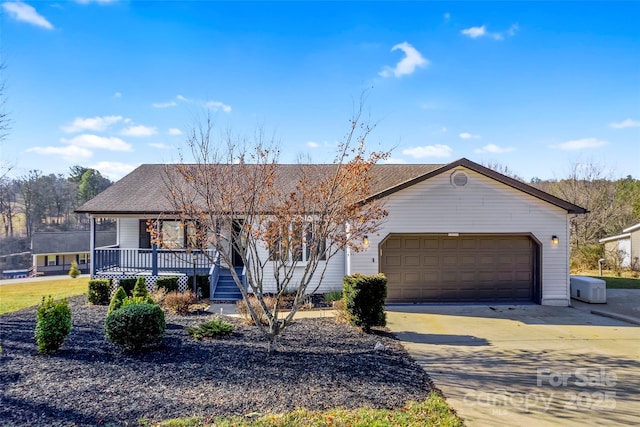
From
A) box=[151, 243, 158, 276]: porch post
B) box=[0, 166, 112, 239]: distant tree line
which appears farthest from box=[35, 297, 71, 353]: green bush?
box=[0, 166, 112, 239]: distant tree line

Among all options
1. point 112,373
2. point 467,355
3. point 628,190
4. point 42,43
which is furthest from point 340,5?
point 628,190

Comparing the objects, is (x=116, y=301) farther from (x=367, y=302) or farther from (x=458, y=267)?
(x=458, y=267)

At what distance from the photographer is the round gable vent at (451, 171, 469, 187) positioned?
11203mm

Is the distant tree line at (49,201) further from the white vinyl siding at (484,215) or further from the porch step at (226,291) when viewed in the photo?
the white vinyl siding at (484,215)

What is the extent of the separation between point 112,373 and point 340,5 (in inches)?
406

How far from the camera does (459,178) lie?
11203 mm

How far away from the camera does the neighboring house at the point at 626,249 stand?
1883 cm

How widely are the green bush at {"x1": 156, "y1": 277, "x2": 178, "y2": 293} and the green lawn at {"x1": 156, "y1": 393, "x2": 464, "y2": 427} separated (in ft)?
28.5

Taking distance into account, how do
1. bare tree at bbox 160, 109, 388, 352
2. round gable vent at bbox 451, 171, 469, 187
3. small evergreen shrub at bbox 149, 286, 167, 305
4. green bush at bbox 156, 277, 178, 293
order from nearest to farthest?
bare tree at bbox 160, 109, 388, 352
small evergreen shrub at bbox 149, 286, 167, 305
round gable vent at bbox 451, 171, 469, 187
green bush at bbox 156, 277, 178, 293

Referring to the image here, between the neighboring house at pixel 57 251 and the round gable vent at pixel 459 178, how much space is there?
35.5m

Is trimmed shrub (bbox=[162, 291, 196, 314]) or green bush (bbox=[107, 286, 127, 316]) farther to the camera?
trimmed shrub (bbox=[162, 291, 196, 314])

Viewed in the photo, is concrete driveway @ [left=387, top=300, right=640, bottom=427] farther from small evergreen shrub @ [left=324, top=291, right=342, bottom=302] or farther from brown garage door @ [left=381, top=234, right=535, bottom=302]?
small evergreen shrub @ [left=324, top=291, right=342, bottom=302]

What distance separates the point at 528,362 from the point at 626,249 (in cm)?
1846

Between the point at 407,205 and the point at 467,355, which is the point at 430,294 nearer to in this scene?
the point at 407,205
